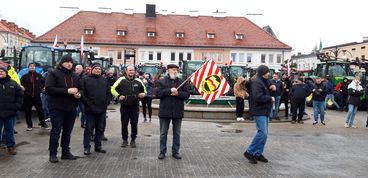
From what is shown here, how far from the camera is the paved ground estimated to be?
283 inches

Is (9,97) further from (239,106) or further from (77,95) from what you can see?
(239,106)

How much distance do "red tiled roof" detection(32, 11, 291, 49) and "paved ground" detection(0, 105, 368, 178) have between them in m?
48.9

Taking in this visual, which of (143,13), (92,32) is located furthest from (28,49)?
(143,13)

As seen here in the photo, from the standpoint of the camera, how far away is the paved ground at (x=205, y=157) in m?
7.19

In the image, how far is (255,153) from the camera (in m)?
8.20

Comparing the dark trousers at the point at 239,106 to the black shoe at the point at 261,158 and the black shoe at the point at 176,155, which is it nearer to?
the black shoe at the point at 261,158

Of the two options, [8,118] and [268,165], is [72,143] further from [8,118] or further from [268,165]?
[268,165]

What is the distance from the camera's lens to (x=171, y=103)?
8188mm

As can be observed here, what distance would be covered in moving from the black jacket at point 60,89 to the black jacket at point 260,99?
348 centimetres

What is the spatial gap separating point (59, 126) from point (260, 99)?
3837 millimetres

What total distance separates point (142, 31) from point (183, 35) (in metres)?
6.13

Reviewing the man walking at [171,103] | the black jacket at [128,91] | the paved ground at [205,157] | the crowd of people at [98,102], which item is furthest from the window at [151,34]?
the man walking at [171,103]

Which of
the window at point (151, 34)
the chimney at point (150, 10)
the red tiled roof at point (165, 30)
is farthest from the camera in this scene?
the chimney at point (150, 10)

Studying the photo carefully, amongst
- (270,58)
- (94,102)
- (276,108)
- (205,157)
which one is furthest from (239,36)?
(94,102)
